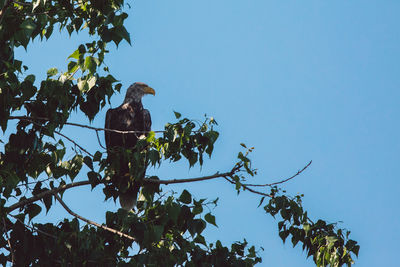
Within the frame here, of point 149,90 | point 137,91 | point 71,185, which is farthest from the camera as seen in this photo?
point 149,90

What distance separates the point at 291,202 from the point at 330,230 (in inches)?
13.4

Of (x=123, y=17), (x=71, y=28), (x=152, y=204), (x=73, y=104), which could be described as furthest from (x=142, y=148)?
(x=71, y=28)

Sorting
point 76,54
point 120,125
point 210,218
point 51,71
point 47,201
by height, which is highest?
point 120,125

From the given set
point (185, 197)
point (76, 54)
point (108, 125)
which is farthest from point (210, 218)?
point (108, 125)

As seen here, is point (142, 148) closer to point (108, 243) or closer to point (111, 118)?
point (108, 243)

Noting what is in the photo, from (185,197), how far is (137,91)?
10.5 ft

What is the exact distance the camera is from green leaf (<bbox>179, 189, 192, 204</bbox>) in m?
3.61

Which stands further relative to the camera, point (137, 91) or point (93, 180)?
point (137, 91)

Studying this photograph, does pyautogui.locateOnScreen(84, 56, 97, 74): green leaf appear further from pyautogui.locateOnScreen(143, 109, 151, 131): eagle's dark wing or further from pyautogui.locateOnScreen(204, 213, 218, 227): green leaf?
pyautogui.locateOnScreen(143, 109, 151, 131): eagle's dark wing

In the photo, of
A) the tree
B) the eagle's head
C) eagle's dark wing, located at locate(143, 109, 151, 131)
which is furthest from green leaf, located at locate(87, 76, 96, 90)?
the eagle's head

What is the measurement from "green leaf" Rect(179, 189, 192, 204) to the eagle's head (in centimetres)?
294

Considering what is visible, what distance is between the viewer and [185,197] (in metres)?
3.62

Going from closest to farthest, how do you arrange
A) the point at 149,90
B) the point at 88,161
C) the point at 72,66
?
1. the point at 72,66
2. the point at 88,161
3. the point at 149,90

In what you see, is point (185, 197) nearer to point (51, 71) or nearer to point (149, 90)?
point (51, 71)
